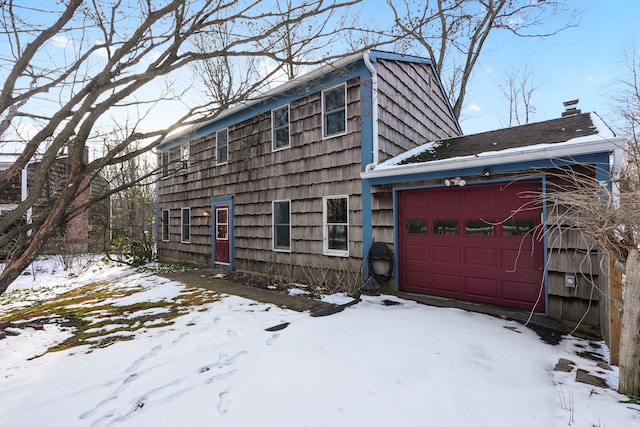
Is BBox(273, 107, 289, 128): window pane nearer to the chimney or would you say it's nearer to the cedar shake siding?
the cedar shake siding

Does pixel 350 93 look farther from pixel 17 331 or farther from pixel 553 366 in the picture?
pixel 17 331

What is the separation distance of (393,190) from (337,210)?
157 cm

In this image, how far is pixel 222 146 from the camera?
11.0m

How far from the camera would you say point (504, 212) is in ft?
18.2

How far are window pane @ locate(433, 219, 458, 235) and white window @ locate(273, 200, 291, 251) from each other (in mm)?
3994

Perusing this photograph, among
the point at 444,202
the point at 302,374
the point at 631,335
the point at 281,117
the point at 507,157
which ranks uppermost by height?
the point at 281,117

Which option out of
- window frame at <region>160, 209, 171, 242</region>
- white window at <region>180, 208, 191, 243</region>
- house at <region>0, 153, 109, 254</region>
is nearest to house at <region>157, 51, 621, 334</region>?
white window at <region>180, 208, 191, 243</region>

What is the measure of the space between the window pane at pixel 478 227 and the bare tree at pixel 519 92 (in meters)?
17.3

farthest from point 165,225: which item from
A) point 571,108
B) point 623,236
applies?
point 571,108

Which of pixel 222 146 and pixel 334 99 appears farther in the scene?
pixel 222 146

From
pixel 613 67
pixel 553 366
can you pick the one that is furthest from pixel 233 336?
pixel 613 67

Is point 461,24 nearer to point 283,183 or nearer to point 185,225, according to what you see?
A: point 283,183

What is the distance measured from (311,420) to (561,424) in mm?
1938

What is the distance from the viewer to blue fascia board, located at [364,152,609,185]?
4551mm
